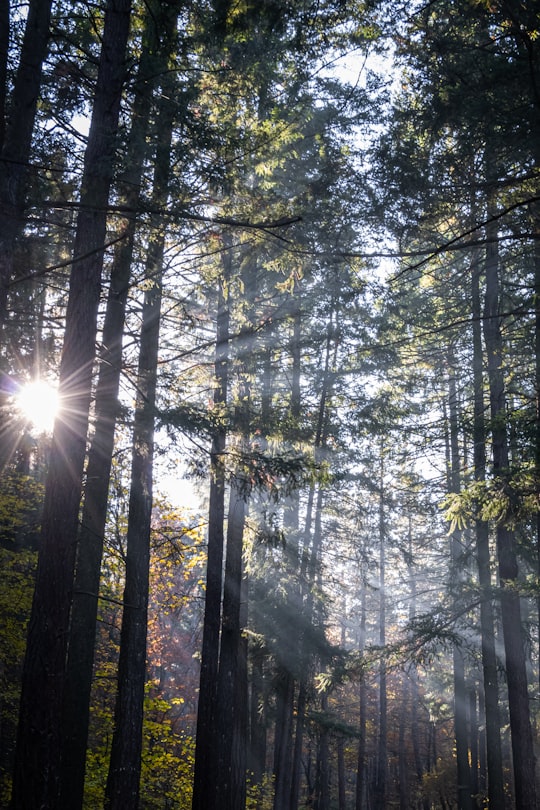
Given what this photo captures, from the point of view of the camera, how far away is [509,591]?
39.5 ft

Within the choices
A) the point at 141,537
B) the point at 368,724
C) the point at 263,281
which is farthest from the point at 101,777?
the point at 368,724

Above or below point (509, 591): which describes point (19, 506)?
above

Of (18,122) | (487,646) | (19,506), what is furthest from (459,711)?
(18,122)

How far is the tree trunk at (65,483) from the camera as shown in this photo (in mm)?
5703

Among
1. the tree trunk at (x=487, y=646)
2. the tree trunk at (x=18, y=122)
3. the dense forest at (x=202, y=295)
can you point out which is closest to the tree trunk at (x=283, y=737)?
the dense forest at (x=202, y=295)

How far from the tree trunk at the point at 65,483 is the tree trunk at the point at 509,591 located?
18.3 feet

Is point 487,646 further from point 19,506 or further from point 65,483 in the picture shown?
point 65,483

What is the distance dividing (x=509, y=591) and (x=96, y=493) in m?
8.14

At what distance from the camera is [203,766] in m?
11.5

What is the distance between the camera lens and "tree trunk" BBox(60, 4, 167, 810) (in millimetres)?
8391

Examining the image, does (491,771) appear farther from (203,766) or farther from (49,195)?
(49,195)

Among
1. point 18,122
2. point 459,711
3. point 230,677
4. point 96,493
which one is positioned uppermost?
point 18,122

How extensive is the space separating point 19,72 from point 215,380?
6.19 m

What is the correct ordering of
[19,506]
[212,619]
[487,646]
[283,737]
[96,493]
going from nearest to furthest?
[96,493] → [212,619] → [19,506] → [487,646] → [283,737]
